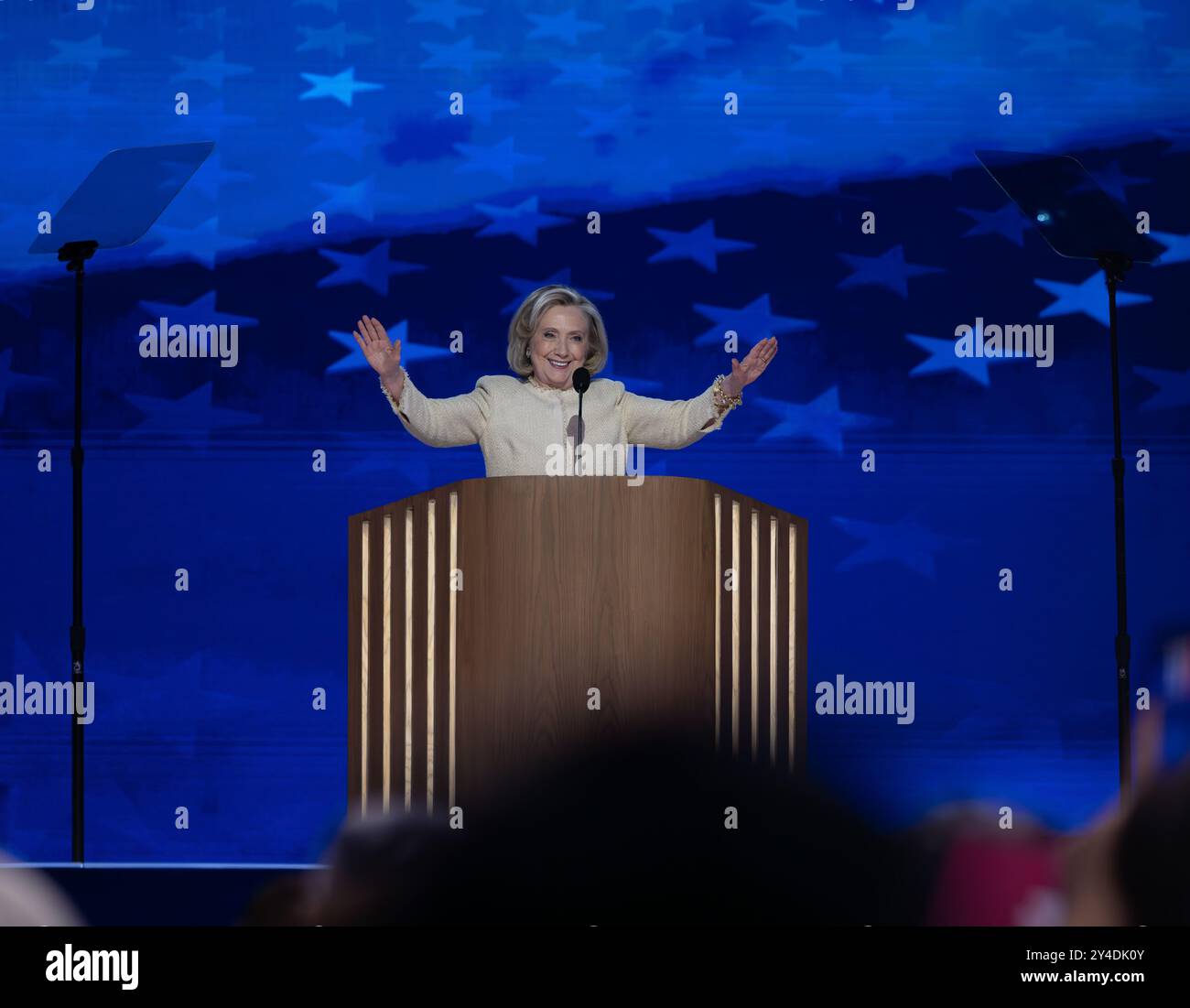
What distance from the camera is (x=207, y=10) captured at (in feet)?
14.3

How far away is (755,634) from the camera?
11.9 feet

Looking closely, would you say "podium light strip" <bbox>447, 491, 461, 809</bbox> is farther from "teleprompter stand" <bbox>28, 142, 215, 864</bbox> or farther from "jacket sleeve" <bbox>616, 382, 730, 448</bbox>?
"teleprompter stand" <bbox>28, 142, 215, 864</bbox>

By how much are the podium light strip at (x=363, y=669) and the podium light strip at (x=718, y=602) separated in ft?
2.34

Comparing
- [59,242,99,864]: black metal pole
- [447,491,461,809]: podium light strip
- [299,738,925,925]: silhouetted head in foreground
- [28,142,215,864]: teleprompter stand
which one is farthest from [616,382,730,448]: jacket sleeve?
[59,242,99,864]: black metal pole

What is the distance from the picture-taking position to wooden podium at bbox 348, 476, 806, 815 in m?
3.38

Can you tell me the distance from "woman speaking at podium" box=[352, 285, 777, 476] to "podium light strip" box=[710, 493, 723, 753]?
1.86ft

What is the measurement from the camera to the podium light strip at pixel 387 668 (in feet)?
11.4

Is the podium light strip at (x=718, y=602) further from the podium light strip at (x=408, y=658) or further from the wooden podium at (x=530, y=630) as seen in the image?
the podium light strip at (x=408, y=658)

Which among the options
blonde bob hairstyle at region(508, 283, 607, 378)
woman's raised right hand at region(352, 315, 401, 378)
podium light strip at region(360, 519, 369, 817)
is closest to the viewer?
podium light strip at region(360, 519, 369, 817)

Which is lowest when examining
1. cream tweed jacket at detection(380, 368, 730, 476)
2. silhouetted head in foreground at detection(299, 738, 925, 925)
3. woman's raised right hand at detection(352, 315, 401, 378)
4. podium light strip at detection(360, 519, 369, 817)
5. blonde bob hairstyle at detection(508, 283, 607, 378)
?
silhouetted head in foreground at detection(299, 738, 925, 925)

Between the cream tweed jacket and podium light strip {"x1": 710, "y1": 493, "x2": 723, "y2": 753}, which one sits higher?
the cream tweed jacket

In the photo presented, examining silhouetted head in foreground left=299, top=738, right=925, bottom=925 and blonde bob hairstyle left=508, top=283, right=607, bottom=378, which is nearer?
silhouetted head in foreground left=299, top=738, right=925, bottom=925

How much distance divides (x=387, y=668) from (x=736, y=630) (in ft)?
2.40

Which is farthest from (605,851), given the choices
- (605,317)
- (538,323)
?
(605,317)
